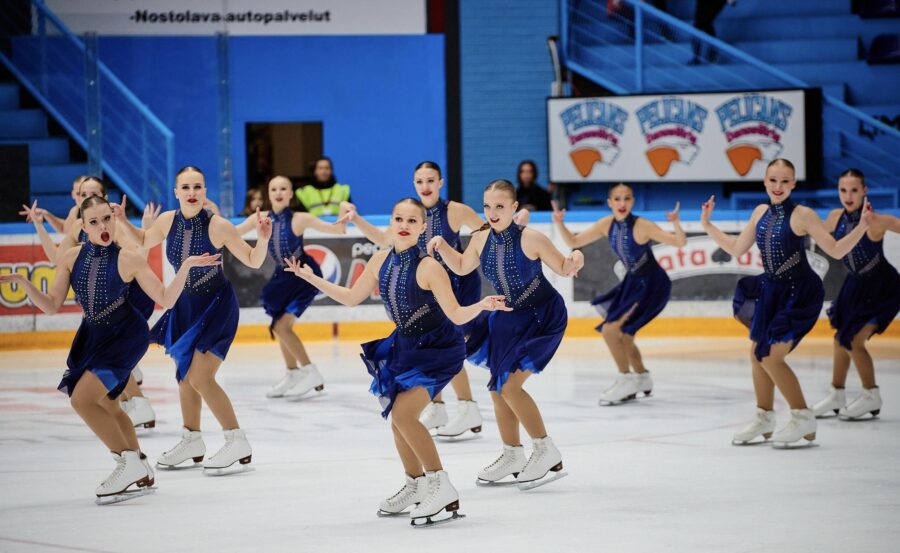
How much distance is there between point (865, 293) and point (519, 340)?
318cm

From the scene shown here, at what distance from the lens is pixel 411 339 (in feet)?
19.6

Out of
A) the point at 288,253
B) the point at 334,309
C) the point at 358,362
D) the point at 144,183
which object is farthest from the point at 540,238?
the point at 144,183

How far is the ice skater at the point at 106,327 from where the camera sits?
634cm

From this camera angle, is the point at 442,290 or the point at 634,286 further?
the point at 634,286

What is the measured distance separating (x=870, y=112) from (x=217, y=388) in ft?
39.8

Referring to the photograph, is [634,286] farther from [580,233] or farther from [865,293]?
[865,293]

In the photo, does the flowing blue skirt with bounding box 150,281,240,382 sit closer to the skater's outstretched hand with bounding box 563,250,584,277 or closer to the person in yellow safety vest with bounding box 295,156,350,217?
the skater's outstretched hand with bounding box 563,250,584,277

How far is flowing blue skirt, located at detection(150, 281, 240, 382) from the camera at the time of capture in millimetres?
7201

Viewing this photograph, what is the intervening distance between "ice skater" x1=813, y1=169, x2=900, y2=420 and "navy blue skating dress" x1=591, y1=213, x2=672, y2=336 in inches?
57.5

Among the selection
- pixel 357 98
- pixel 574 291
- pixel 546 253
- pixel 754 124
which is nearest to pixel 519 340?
pixel 546 253

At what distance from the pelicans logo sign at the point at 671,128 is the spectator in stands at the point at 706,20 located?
1.32 meters

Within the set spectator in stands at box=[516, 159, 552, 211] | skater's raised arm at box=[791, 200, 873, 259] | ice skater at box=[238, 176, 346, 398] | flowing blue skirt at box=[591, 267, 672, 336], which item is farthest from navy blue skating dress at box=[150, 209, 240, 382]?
spectator in stands at box=[516, 159, 552, 211]

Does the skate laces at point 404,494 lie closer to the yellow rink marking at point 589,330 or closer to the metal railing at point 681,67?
the yellow rink marking at point 589,330

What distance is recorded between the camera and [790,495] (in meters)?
6.35
